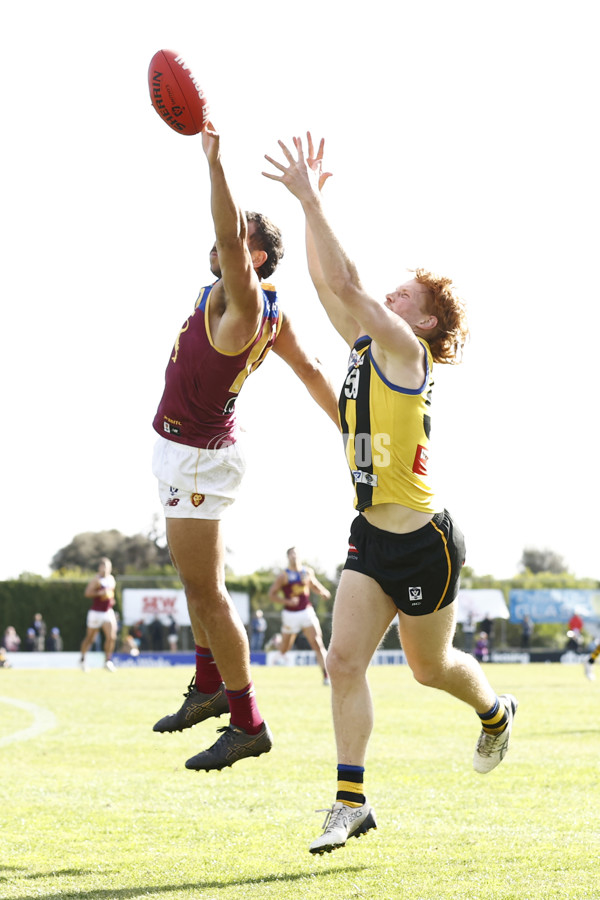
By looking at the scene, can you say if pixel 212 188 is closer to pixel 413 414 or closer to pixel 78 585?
pixel 413 414

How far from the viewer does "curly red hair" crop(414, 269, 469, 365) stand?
18.9 ft

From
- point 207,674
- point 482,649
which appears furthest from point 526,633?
point 207,674

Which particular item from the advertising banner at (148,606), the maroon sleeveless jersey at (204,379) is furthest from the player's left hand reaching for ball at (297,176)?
the advertising banner at (148,606)

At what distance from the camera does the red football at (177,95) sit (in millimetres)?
5242

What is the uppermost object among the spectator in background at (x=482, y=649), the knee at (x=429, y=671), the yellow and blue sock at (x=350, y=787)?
the knee at (x=429, y=671)

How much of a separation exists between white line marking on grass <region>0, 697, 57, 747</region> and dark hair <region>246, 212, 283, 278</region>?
Answer: 23.5 feet

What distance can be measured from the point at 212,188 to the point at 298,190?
16.6 inches

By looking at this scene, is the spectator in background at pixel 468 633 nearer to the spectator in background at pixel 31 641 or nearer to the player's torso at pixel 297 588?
the spectator in background at pixel 31 641

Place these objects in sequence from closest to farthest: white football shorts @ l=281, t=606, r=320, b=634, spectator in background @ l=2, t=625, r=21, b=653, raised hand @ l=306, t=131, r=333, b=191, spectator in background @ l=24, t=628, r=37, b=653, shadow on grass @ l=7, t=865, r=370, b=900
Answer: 1. shadow on grass @ l=7, t=865, r=370, b=900
2. raised hand @ l=306, t=131, r=333, b=191
3. white football shorts @ l=281, t=606, r=320, b=634
4. spectator in background @ l=2, t=625, r=21, b=653
5. spectator in background @ l=24, t=628, r=37, b=653

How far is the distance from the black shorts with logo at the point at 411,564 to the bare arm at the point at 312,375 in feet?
3.78

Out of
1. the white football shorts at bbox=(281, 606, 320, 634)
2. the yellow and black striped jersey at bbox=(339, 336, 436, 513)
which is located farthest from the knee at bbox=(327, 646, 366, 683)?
the white football shorts at bbox=(281, 606, 320, 634)

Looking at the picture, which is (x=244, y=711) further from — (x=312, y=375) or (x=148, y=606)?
(x=148, y=606)

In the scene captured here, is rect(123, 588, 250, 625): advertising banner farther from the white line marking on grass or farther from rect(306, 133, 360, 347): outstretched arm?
rect(306, 133, 360, 347): outstretched arm

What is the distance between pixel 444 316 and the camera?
577cm
